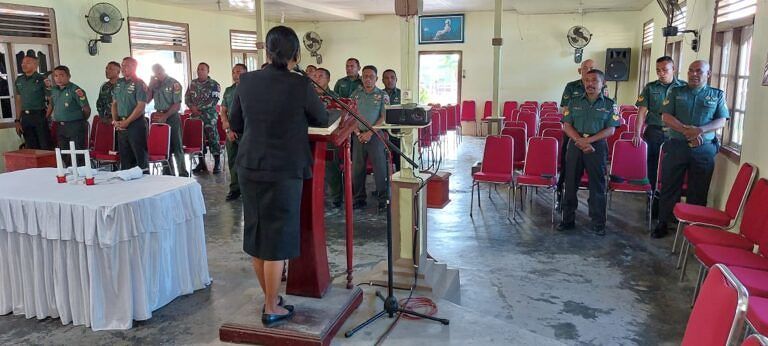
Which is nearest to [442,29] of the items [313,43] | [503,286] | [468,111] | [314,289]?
[468,111]

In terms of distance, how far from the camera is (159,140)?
672cm

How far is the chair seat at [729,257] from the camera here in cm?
303

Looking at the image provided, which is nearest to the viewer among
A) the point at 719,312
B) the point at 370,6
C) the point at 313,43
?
the point at 719,312

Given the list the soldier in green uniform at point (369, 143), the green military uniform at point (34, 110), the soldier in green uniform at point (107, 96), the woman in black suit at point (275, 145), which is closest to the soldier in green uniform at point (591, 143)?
the soldier in green uniform at point (369, 143)

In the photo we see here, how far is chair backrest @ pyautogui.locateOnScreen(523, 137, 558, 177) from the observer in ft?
18.5

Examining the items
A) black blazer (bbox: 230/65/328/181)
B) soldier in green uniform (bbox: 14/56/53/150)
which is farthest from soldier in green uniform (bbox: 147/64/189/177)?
black blazer (bbox: 230/65/328/181)

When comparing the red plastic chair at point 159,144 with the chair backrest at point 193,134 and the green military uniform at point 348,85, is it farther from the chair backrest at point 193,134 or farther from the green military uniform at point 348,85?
the green military uniform at point 348,85

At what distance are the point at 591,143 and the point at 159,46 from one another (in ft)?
27.5

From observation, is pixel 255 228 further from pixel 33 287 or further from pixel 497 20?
pixel 497 20

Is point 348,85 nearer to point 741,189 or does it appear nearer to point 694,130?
point 694,130

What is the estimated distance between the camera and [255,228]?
2.60 meters

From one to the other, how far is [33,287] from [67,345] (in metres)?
0.54

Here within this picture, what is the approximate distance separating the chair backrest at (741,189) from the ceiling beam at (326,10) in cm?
829

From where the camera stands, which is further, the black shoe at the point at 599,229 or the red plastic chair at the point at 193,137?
the red plastic chair at the point at 193,137
